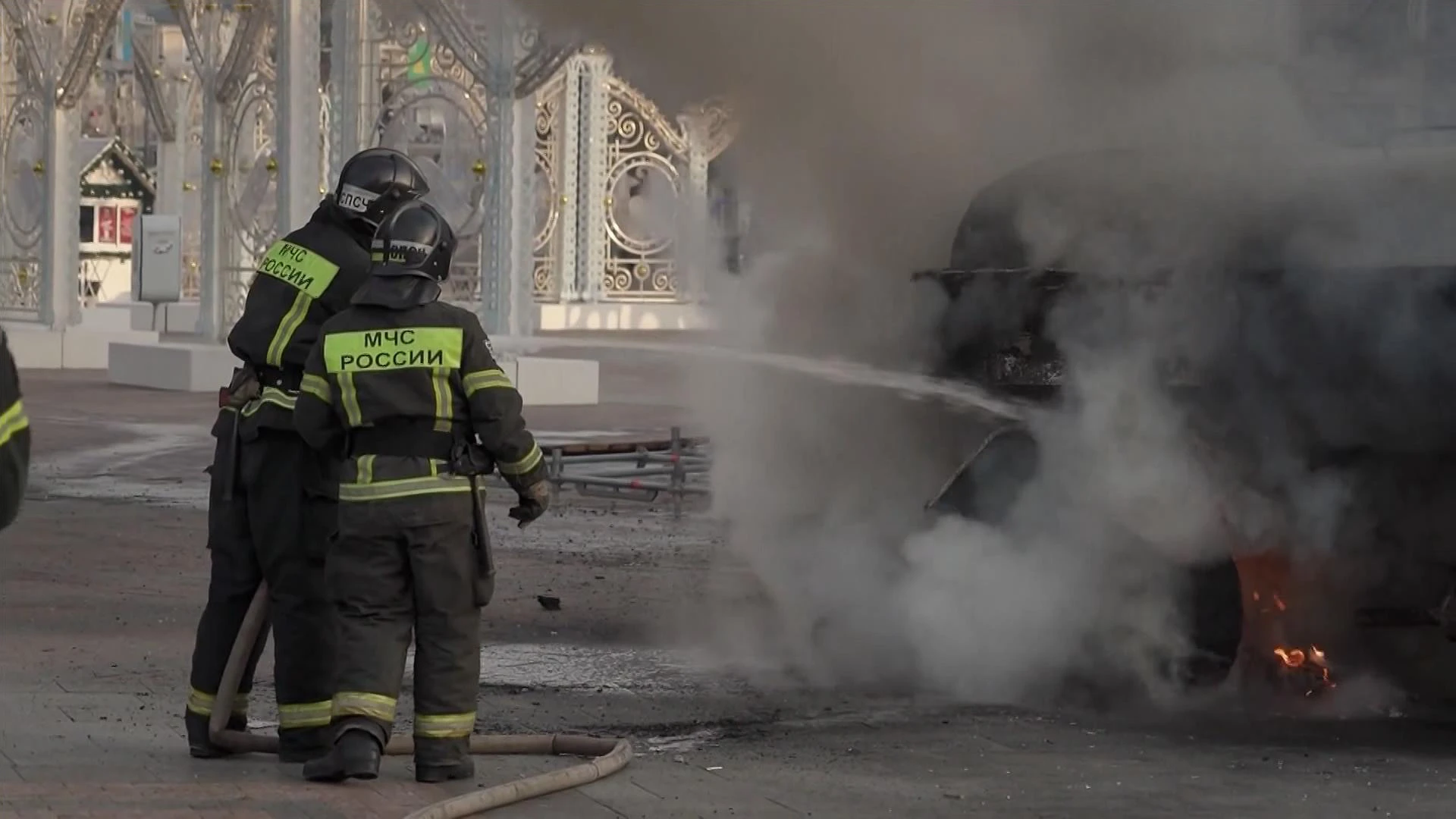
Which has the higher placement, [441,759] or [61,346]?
[61,346]

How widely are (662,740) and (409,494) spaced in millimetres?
1229

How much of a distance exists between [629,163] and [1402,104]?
23.8 m

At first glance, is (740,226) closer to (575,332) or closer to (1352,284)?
(1352,284)

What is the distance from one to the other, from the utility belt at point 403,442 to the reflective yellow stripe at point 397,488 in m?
0.07

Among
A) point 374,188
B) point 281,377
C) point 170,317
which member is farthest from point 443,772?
point 170,317

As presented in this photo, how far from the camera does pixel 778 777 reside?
599 centimetres

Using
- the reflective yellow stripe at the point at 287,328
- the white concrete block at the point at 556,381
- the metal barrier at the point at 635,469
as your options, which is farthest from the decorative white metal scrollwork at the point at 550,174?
the reflective yellow stripe at the point at 287,328

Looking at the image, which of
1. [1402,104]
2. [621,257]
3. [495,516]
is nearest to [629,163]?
[621,257]

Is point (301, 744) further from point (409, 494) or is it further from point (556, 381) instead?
point (556, 381)

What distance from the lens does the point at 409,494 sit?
19.0 ft

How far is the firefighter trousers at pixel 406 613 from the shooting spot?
19.0ft

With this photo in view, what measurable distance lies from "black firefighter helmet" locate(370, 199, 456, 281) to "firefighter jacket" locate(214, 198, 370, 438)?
0.84 ft

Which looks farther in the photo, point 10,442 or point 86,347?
point 86,347

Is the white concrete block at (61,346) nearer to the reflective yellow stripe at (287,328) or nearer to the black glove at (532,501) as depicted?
the reflective yellow stripe at (287,328)
